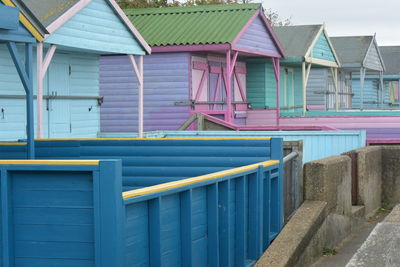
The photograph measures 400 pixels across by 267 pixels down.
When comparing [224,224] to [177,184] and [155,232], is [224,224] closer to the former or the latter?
[177,184]

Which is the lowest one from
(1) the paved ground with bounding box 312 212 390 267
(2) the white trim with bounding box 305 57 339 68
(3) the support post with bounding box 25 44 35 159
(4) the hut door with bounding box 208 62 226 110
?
(1) the paved ground with bounding box 312 212 390 267

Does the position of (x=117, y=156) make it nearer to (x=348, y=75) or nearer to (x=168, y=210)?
(x=168, y=210)

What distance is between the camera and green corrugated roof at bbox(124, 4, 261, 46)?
21766 mm

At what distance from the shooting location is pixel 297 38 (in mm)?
30797

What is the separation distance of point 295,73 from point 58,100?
18.1 metres

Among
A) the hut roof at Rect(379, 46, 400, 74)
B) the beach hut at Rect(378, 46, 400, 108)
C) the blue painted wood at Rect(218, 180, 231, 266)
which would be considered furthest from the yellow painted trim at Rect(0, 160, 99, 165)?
the hut roof at Rect(379, 46, 400, 74)

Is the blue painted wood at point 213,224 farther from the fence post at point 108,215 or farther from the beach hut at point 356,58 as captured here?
the beach hut at point 356,58

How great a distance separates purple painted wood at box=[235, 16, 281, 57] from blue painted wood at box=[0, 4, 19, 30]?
1368 cm

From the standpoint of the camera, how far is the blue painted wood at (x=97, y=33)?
15172 millimetres

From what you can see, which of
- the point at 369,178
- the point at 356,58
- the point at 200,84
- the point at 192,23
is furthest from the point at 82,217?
the point at 356,58

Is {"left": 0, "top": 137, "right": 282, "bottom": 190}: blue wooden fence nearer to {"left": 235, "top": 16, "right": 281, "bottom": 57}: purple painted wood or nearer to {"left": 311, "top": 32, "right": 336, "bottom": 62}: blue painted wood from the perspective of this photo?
{"left": 235, "top": 16, "right": 281, "bottom": 57}: purple painted wood

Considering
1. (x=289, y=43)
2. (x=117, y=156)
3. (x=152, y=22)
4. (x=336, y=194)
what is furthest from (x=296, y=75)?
(x=117, y=156)

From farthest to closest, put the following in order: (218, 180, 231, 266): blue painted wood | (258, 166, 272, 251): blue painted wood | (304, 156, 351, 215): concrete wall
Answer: (304, 156, 351, 215): concrete wall → (258, 166, 272, 251): blue painted wood → (218, 180, 231, 266): blue painted wood

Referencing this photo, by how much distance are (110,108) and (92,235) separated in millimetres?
17531
